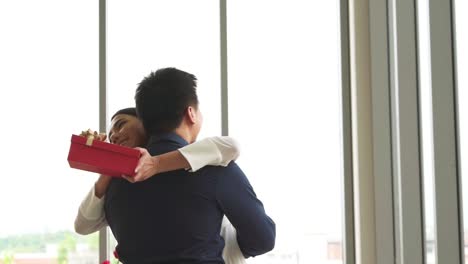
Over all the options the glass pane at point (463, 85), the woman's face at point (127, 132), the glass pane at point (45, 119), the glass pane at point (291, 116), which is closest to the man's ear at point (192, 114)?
the woman's face at point (127, 132)

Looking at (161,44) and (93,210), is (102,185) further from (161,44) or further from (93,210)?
(161,44)

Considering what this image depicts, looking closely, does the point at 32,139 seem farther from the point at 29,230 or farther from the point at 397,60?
the point at 397,60

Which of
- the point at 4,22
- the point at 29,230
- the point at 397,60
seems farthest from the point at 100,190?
the point at 4,22

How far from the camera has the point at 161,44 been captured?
10.1 feet

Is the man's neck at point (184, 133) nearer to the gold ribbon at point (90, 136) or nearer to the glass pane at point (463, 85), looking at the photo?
the gold ribbon at point (90, 136)

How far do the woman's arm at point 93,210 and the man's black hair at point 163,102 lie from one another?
0.63 ft

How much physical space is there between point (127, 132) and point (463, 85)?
0.87 m

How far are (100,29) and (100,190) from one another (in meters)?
1.38

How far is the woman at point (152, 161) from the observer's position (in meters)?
1.64

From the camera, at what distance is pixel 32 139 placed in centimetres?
Result: 310

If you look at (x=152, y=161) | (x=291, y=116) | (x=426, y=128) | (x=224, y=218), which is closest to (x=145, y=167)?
(x=152, y=161)

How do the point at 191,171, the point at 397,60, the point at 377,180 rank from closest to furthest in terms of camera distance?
1. the point at 191,171
2. the point at 397,60
3. the point at 377,180

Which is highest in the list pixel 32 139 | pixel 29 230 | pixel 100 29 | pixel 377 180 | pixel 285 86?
pixel 100 29

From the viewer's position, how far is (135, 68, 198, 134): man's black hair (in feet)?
5.78
